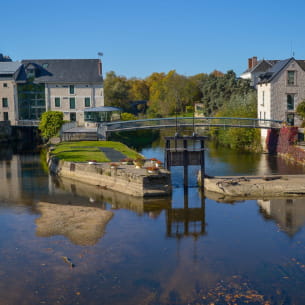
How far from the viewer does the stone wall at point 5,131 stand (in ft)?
204

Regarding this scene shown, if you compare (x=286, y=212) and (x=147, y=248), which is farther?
(x=286, y=212)

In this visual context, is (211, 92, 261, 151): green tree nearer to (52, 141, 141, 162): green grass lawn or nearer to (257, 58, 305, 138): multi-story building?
(257, 58, 305, 138): multi-story building

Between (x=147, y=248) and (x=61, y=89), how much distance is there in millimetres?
48531

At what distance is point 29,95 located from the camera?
66.2m

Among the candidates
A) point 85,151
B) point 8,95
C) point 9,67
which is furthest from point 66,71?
point 85,151

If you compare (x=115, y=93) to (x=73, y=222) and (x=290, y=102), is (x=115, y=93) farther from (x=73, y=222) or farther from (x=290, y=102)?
(x=73, y=222)

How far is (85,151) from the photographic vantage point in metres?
41.7

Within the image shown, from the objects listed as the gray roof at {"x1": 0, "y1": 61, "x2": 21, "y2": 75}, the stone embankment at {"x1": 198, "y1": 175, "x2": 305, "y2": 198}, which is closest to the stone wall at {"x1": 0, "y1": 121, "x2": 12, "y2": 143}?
the gray roof at {"x1": 0, "y1": 61, "x2": 21, "y2": 75}

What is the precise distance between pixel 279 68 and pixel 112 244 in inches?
1457

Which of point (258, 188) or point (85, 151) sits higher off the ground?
point (85, 151)

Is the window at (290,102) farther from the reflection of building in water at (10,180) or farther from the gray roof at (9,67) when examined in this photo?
the gray roof at (9,67)

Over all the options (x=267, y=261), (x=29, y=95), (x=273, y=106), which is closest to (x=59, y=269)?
(x=267, y=261)

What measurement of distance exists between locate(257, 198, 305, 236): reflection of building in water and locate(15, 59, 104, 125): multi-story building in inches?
1610

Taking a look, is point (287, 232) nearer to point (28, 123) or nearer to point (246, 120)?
point (246, 120)
